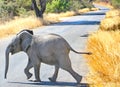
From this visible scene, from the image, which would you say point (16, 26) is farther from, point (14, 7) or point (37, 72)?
point (37, 72)

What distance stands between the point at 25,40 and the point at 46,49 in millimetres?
775

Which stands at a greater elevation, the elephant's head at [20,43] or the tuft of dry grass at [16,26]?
the elephant's head at [20,43]

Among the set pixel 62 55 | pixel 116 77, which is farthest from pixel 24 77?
pixel 116 77

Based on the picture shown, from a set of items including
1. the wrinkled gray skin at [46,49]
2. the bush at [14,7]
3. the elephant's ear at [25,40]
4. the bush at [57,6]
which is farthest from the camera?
the bush at [57,6]

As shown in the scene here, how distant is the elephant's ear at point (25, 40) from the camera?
1029 cm

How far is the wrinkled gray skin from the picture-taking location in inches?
385

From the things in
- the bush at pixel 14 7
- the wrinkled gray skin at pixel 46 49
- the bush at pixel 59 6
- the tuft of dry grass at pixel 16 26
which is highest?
the wrinkled gray skin at pixel 46 49

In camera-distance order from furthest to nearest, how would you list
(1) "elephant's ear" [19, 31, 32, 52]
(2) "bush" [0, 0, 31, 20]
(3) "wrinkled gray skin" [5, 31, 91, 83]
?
(2) "bush" [0, 0, 31, 20], (1) "elephant's ear" [19, 31, 32, 52], (3) "wrinkled gray skin" [5, 31, 91, 83]

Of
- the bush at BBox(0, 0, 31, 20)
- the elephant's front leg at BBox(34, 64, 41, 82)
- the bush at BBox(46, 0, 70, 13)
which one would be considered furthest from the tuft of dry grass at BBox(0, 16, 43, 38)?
the bush at BBox(46, 0, 70, 13)

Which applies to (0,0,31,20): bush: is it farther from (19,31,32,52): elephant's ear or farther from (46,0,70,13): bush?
(19,31,32,52): elephant's ear

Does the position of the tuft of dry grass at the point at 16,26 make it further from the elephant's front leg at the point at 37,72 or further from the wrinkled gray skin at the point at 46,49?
the elephant's front leg at the point at 37,72

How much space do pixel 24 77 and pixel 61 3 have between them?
5436 cm

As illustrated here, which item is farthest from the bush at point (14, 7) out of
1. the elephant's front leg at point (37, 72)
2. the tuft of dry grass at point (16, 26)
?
the elephant's front leg at point (37, 72)

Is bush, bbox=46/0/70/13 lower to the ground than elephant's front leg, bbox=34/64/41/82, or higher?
lower
